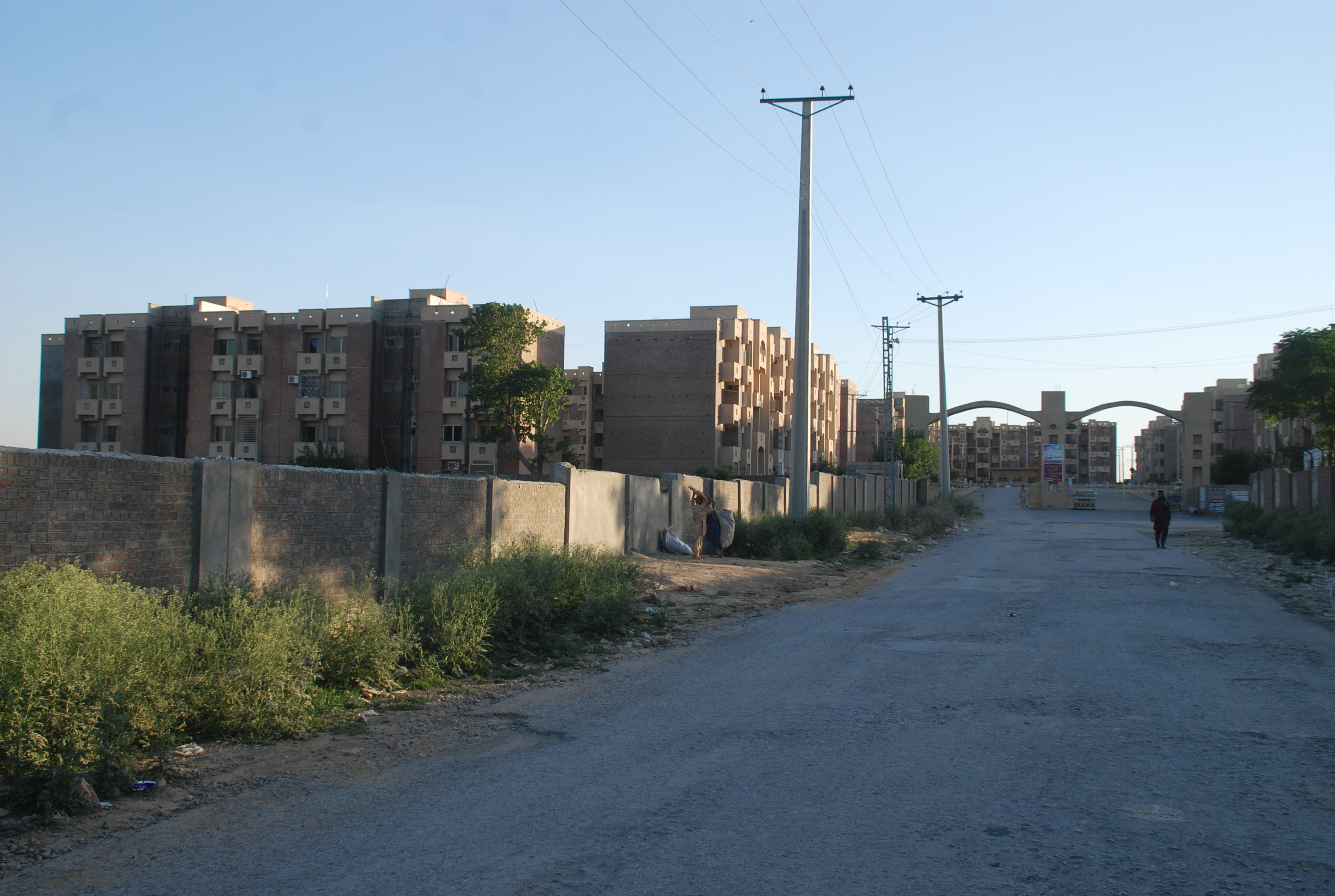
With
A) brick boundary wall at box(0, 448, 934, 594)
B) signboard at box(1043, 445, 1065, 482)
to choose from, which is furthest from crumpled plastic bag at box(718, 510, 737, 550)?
signboard at box(1043, 445, 1065, 482)

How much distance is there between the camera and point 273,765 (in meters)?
6.37

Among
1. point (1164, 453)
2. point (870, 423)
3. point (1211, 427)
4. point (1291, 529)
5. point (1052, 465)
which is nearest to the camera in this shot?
point (1291, 529)

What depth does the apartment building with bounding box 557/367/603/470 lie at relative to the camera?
9056 centimetres

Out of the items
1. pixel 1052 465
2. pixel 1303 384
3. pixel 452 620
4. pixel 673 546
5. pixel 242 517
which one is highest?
pixel 1303 384

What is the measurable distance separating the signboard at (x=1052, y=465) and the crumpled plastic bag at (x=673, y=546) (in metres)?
83.0

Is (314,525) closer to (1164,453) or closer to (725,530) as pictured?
(725,530)

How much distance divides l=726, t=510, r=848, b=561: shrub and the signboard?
76530mm

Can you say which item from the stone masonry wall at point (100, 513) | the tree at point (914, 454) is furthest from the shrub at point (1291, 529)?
the tree at point (914, 454)

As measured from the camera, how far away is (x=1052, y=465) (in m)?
97.9

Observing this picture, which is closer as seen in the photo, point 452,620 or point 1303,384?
point 452,620

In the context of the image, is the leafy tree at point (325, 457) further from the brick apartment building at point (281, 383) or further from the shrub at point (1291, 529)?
the shrub at point (1291, 529)

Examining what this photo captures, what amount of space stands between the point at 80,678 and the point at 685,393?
6766 centimetres

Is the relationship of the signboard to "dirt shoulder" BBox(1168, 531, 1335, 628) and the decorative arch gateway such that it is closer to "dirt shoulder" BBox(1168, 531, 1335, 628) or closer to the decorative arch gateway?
the decorative arch gateway

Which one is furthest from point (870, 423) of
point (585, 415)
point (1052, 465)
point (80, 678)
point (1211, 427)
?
point (80, 678)
